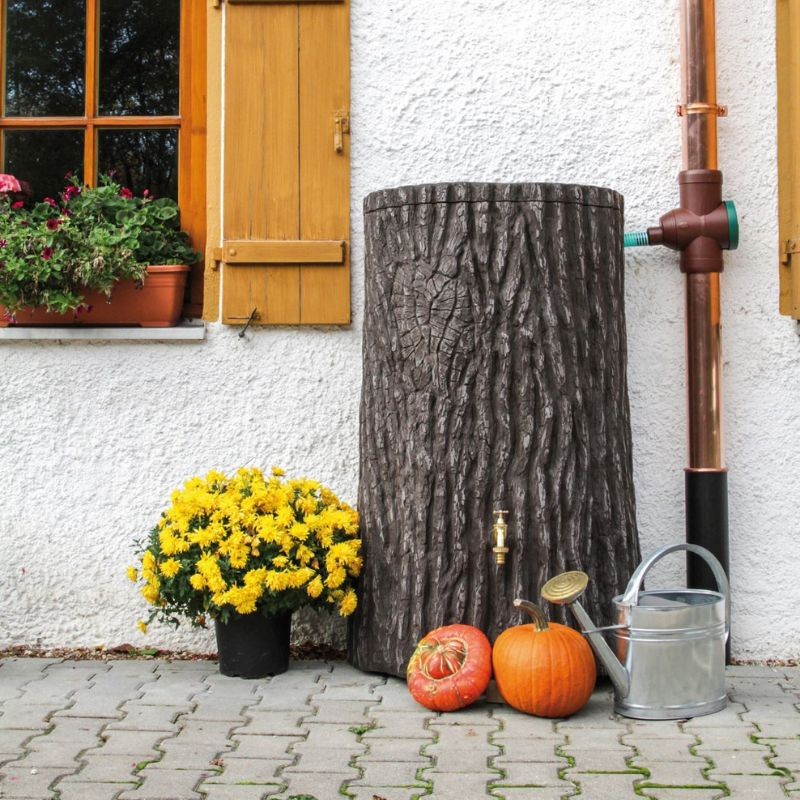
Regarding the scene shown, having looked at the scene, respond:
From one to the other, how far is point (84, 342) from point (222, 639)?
4.12 feet

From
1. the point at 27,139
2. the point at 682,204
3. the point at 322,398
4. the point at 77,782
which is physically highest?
the point at 27,139

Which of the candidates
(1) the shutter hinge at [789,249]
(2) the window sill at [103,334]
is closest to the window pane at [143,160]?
(2) the window sill at [103,334]

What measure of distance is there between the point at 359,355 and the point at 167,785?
193cm

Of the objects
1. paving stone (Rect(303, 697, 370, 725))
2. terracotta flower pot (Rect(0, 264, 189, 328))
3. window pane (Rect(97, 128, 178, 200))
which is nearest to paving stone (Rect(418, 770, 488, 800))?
paving stone (Rect(303, 697, 370, 725))

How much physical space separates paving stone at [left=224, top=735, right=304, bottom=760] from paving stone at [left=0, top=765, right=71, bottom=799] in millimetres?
471

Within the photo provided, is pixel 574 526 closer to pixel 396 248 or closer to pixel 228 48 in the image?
pixel 396 248

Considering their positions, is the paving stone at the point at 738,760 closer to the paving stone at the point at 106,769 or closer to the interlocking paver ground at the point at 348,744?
the interlocking paver ground at the point at 348,744

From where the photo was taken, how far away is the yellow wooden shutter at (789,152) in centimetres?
449

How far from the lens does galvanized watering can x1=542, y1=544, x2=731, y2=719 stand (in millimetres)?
3785

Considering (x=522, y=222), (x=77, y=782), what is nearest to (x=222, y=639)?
(x=77, y=782)

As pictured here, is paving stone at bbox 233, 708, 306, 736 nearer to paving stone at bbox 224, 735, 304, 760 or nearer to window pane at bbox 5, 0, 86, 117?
paving stone at bbox 224, 735, 304, 760

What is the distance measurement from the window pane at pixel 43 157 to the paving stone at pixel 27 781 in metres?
2.50

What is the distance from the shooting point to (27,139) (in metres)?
4.99

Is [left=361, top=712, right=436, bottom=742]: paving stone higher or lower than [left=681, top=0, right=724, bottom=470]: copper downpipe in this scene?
lower
